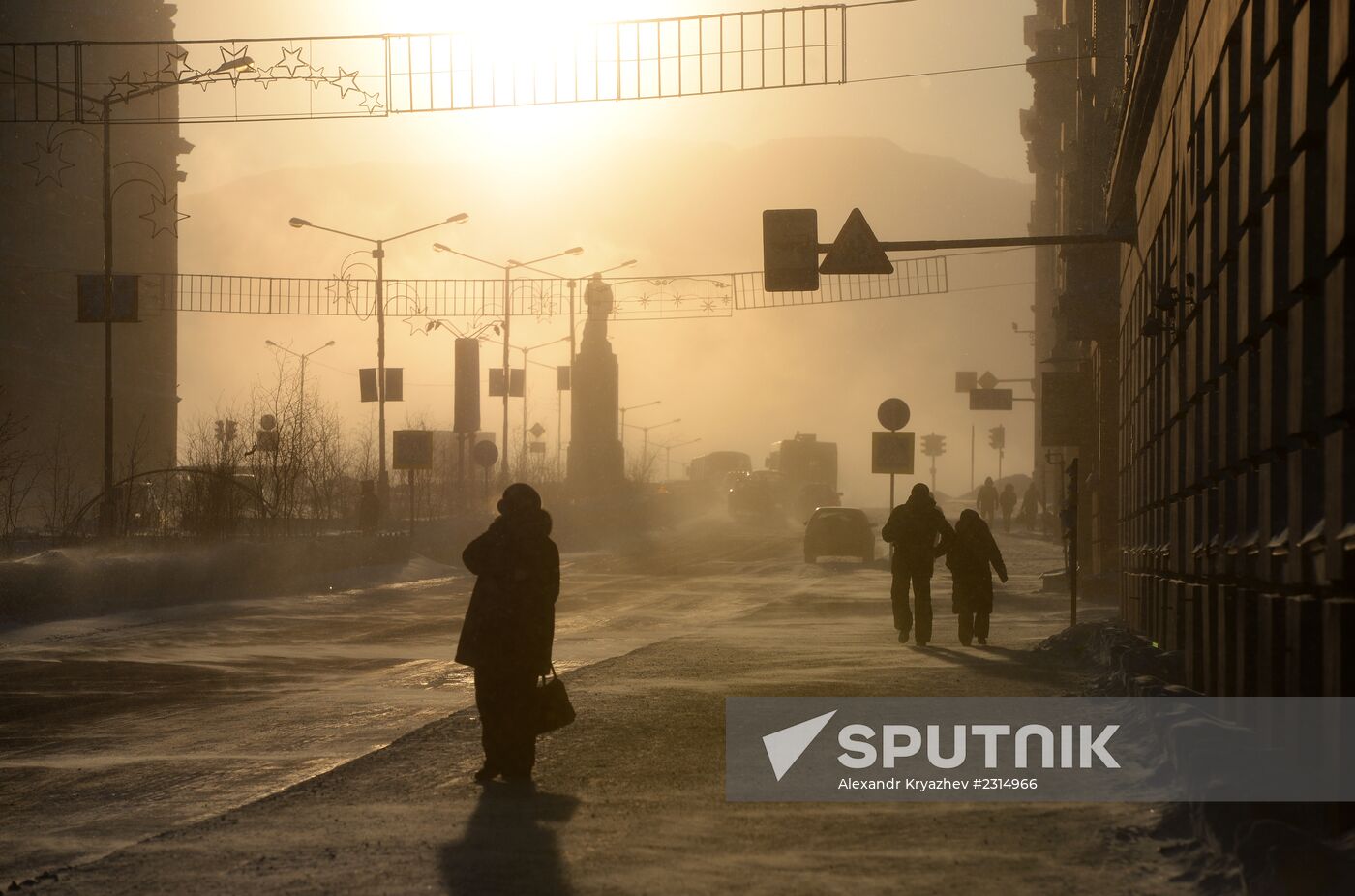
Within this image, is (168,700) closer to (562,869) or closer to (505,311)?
(562,869)

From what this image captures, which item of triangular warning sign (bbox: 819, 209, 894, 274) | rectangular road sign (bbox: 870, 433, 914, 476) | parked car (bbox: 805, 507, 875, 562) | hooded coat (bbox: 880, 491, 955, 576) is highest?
triangular warning sign (bbox: 819, 209, 894, 274)

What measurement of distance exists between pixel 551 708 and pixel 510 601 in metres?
0.64

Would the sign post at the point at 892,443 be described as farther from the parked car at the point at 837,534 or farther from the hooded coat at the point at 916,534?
the parked car at the point at 837,534

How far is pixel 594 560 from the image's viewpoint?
48.1 m

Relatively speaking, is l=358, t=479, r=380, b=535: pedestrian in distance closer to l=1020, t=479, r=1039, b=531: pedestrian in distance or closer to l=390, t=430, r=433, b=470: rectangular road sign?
l=390, t=430, r=433, b=470: rectangular road sign

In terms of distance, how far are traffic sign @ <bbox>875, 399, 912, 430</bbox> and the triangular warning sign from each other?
10775mm

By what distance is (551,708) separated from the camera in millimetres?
9508

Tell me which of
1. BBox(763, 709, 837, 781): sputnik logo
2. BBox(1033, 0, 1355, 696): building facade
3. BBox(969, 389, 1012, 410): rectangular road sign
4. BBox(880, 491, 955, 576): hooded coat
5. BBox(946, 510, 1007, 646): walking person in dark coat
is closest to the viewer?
BBox(1033, 0, 1355, 696): building facade

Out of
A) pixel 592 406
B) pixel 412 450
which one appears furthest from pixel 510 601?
pixel 592 406

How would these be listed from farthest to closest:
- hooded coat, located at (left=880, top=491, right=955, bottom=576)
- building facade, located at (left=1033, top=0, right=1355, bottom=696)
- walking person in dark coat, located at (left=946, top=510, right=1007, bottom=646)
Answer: walking person in dark coat, located at (left=946, top=510, right=1007, bottom=646), hooded coat, located at (left=880, top=491, right=955, bottom=576), building facade, located at (left=1033, top=0, right=1355, bottom=696)

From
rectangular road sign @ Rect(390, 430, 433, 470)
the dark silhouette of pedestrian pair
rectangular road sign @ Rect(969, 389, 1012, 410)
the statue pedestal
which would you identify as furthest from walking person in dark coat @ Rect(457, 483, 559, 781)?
the statue pedestal

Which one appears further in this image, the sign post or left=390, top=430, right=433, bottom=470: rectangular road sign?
left=390, top=430, right=433, bottom=470: rectangular road sign

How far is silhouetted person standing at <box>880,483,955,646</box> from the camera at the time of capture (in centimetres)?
1889

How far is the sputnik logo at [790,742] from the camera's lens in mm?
9773
